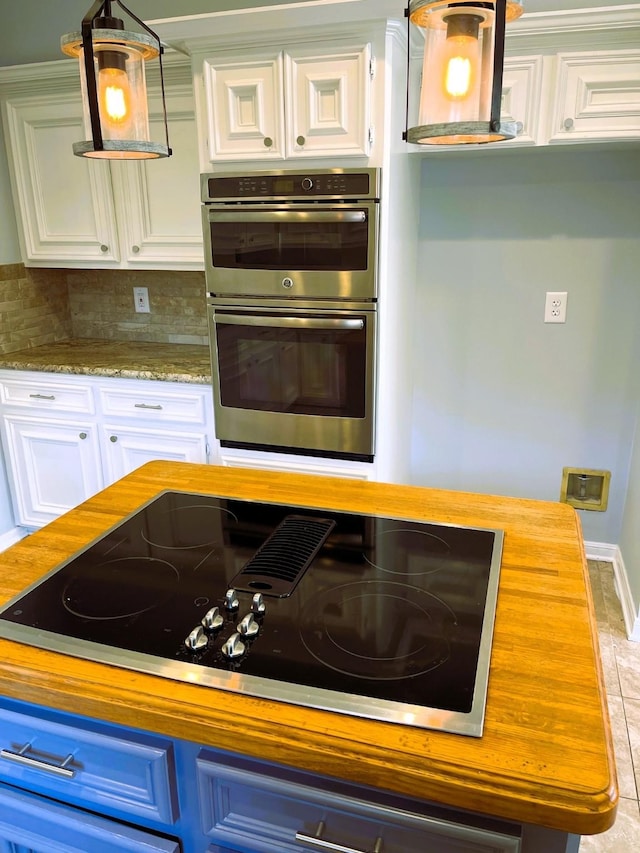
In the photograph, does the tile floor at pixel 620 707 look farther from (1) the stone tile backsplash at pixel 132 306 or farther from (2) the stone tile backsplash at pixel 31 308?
(2) the stone tile backsplash at pixel 31 308

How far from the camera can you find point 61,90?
2.76 m

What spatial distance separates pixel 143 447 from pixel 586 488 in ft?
6.53

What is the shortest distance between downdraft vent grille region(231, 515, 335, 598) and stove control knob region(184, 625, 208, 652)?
15 centimetres

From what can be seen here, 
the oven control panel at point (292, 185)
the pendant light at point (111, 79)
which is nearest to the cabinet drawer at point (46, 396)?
the oven control panel at point (292, 185)

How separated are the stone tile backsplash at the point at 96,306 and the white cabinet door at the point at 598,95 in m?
1.74

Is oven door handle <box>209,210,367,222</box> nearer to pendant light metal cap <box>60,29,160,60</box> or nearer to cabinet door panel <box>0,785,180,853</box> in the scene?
pendant light metal cap <box>60,29,160,60</box>

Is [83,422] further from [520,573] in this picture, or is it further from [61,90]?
[520,573]

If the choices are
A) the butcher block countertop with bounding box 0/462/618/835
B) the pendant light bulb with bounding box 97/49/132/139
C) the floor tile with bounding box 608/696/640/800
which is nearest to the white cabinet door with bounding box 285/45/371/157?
the pendant light bulb with bounding box 97/49/132/139

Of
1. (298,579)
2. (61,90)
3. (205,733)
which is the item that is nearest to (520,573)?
(298,579)

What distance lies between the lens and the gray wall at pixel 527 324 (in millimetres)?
2674

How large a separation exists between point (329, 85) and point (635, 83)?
103cm

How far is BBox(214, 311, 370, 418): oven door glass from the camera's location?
234 centimetres

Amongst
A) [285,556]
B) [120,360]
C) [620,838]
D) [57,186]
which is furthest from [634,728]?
[57,186]

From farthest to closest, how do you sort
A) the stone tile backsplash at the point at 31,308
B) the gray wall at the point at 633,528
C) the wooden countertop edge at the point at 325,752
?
the stone tile backsplash at the point at 31,308 < the gray wall at the point at 633,528 < the wooden countertop edge at the point at 325,752
